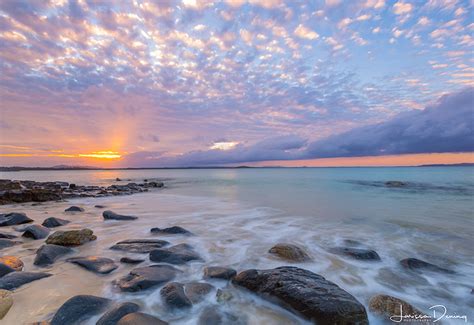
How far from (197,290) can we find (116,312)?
3.68 ft

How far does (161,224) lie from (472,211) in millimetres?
14801

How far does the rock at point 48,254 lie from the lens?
14.3 ft

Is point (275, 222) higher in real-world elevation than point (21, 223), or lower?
lower

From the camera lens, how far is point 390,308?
3.14 m

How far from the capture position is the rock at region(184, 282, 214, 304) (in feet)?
11.0

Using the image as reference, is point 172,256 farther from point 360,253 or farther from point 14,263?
point 360,253

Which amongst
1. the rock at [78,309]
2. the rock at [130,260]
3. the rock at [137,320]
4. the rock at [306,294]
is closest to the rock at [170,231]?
the rock at [130,260]

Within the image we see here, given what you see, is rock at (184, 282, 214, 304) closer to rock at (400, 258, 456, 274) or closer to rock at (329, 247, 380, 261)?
rock at (329, 247, 380, 261)

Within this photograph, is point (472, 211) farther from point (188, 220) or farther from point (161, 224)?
point (161, 224)

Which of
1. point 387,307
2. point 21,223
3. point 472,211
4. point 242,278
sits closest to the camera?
point 387,307

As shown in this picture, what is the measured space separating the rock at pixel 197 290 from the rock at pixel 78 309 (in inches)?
41.9

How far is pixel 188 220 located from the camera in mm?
9320

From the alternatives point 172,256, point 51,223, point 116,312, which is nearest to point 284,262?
point 172,256

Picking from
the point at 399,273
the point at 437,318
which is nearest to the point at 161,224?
the point at 399,273
